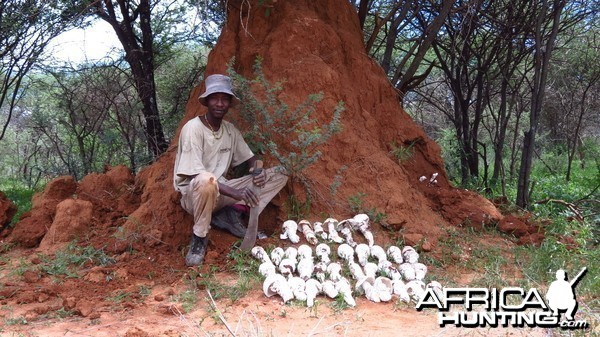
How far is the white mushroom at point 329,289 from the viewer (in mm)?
3936

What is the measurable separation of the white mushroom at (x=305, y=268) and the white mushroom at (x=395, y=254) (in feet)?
2.32

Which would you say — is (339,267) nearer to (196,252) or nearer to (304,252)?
(304,252)

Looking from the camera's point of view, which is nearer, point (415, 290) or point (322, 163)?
point (415, 290)

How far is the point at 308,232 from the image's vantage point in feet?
15.8

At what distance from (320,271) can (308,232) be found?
62cm

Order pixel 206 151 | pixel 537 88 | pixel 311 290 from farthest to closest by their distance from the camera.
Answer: pixel 537 88 → pixel 206 151 → pixel 311 290

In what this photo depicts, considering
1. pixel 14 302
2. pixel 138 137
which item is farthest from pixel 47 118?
pixel 14 302

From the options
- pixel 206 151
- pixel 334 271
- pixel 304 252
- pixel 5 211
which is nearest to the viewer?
pixel 334 271

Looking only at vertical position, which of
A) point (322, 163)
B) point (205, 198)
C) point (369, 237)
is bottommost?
point (369, 237)

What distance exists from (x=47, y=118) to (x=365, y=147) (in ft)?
27.1

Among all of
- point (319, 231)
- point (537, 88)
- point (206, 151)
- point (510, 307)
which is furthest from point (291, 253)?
point (537, 88)

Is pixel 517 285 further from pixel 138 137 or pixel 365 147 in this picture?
pixel 138 137

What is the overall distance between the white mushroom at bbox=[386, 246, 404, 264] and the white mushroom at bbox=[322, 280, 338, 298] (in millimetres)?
804

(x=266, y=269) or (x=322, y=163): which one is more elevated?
(x=322, y=163)
